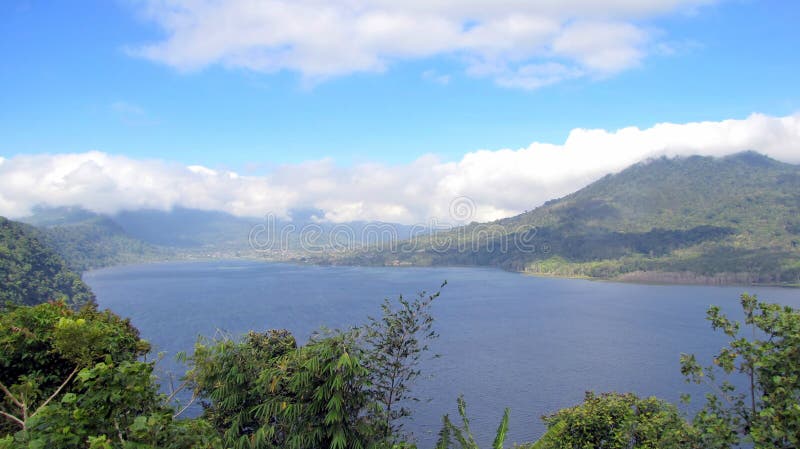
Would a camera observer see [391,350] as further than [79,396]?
Yes

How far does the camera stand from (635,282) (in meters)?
145

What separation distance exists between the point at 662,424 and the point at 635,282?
479ft

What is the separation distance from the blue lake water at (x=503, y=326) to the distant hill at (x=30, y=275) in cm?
929

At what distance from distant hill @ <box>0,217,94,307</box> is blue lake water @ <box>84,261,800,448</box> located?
9288 millimetres

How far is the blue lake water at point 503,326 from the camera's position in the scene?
4516cm

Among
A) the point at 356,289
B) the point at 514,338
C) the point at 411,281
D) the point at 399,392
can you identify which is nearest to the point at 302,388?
the point at 399,392

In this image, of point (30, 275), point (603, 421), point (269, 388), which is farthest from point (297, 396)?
point (30, 275)

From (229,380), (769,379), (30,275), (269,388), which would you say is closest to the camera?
(769,379)

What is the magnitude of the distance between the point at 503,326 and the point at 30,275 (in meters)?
78.7

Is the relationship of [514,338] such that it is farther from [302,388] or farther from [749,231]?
[749,231]

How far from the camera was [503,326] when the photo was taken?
79000mm

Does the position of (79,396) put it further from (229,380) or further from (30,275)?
(30,275)

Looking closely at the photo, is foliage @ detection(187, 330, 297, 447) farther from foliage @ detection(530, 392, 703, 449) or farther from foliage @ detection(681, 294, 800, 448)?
foliage @ detection(530, 392, 703, 449)

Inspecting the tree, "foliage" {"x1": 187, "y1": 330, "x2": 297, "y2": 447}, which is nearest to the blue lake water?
the tree
